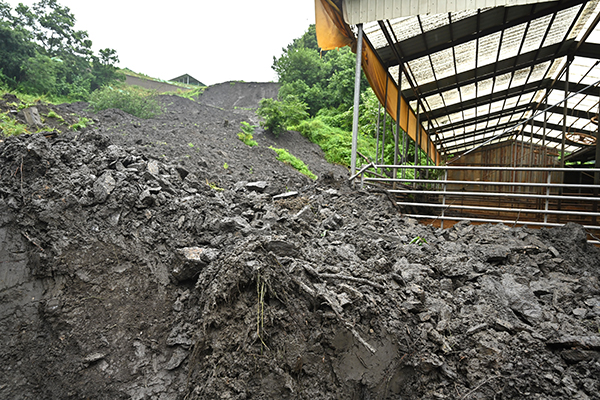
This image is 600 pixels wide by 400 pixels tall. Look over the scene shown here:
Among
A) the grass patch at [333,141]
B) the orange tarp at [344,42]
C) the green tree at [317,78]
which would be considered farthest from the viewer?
the green tree at [317,78]

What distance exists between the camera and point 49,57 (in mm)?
18281

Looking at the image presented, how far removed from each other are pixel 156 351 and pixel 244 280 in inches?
49.6

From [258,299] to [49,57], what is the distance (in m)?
22.9

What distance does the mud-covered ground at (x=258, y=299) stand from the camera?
2752mm

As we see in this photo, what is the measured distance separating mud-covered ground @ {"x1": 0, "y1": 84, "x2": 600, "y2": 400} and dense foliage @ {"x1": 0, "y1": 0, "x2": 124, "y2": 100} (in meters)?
15.1

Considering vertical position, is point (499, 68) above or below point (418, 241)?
above

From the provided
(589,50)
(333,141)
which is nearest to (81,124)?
(333,141)

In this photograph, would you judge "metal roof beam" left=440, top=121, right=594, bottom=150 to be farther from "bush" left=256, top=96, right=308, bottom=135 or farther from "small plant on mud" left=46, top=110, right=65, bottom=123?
"small plant on mud" left=46, top=110, right=65, bottom=123

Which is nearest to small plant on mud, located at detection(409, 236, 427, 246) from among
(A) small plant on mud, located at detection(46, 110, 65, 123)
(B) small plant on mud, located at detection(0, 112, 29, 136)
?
(B) small plant on mud, located at detection(0, 112, 29, 136)

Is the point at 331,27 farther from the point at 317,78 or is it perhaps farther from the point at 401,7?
the point at 317,78

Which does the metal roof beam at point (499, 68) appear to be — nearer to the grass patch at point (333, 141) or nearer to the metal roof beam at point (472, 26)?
the metal roof beam at point (472, 26)

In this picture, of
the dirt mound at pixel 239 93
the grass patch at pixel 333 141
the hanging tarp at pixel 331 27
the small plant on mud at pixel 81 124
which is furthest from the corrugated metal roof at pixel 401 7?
the dirt mound at pixel 239 93

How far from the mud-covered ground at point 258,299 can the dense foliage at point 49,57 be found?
15120 millimetres

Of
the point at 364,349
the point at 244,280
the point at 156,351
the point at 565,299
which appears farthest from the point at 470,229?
the point at 156,351
